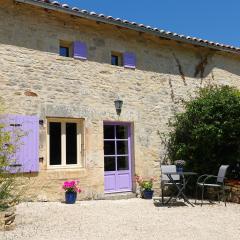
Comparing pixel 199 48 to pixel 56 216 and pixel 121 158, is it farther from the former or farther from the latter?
pixel 56 216

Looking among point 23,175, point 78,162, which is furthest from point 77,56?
point 23,175

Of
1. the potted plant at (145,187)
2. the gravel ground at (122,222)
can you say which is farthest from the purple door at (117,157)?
the gravel ground at (122,222)

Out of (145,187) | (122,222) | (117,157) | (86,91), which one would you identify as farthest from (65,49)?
(122,222)

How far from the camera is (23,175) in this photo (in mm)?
8117

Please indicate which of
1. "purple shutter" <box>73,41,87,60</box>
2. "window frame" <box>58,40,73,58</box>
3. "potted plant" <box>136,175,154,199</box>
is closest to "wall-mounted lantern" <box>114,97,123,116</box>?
"purple shutter" <box>73,41,87,60</box>

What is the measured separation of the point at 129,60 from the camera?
10172 mm

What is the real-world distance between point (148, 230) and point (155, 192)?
455cm

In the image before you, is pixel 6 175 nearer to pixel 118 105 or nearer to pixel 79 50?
pixel 118 105

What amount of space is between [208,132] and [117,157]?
97.3 inches

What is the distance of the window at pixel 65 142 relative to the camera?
345 inches

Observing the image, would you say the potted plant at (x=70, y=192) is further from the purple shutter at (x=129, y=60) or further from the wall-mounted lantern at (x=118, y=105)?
the purple shutter at (x=129, y=60)

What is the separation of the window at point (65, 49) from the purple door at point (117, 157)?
2040mm

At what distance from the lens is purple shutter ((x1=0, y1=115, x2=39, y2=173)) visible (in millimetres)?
7977

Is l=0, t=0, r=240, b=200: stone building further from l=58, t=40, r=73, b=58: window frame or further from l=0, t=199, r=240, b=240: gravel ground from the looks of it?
l=0, t=199, r=240, b=240: gravel ground
